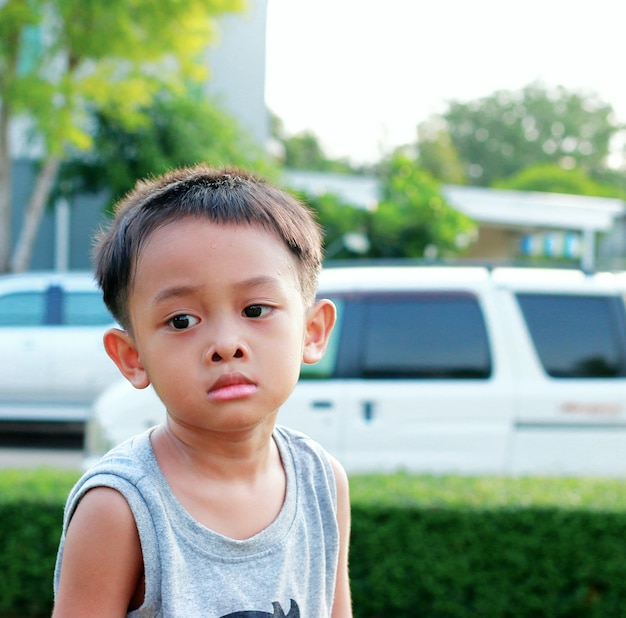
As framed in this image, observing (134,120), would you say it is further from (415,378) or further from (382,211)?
(415,378)

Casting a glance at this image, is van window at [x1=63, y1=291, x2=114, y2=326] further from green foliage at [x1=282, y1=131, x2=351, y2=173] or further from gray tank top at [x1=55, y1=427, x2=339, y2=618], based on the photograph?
green foliage at [x1=282, y1=131, x2=351, y2=173]

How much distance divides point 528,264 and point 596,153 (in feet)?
233

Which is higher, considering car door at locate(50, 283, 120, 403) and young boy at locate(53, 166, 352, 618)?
young boy at locate(53, 166, 352, 618)

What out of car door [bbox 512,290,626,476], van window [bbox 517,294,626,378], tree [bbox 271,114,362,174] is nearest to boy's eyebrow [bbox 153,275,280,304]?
car door [bbox 512,290,626,476]

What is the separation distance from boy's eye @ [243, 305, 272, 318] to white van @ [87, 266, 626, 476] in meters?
3.90

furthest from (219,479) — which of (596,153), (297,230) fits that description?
(596,153)

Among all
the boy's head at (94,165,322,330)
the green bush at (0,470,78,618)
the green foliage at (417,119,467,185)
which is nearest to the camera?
the boy's head at (94,165,322,330)

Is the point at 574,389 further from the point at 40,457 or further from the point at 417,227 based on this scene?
the point at 417,227

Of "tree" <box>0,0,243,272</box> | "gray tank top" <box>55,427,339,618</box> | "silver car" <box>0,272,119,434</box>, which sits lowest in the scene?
"silver car" <box>0,272,119,434</box>

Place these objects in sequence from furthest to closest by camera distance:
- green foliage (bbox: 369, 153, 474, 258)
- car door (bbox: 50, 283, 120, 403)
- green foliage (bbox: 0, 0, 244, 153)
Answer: green foliage (bbox: 369, 153, 474, 258) → green foliage (bbox: 0, 0, 244, 153) → car door (bbox: 50, 283, 120, 403)

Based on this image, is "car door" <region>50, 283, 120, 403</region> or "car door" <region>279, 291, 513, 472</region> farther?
"car door" <region>50, 283, 120, 403</region>

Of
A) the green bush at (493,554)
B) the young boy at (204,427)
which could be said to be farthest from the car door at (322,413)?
the young boy at (204,427)

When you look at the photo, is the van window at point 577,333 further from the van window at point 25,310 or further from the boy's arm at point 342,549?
the van window at point 25,310

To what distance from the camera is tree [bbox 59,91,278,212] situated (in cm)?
1462
